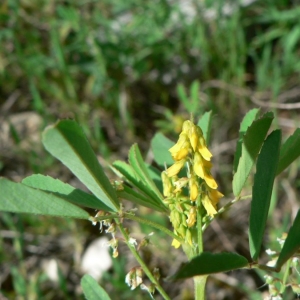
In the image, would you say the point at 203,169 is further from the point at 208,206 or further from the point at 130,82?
the point at 130,82

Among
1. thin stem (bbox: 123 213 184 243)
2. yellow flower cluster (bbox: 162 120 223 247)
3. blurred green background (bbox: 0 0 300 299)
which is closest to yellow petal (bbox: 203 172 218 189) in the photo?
yellow flower cluster (bbox: 162 120 223 247)

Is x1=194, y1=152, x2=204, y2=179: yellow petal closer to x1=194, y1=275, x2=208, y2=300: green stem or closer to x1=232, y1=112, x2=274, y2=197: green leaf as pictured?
x1=232, y1=112, x2=274, y2=197: green leaf

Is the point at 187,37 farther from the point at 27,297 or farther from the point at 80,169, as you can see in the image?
the point at 80,169

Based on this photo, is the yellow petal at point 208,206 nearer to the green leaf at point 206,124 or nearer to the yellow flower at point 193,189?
the yellow flower at point 193,189

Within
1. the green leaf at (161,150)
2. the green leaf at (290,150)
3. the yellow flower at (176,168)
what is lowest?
the green leaf at (161,150)

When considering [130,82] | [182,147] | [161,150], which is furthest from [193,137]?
[130,82]

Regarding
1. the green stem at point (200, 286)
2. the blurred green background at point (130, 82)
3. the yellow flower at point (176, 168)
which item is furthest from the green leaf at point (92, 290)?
the blurred green background at point (130, 82)
